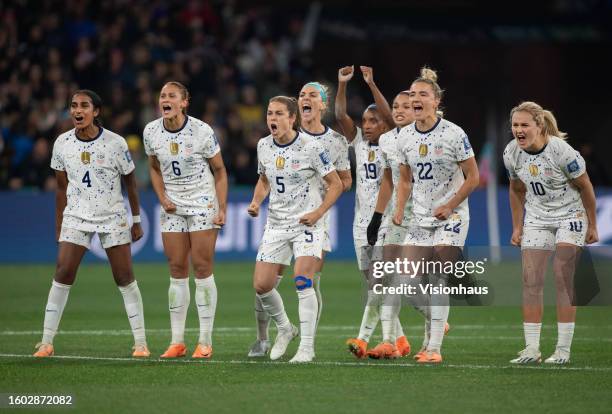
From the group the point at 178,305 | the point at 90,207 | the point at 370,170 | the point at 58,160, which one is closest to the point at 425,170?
the point at 370,170

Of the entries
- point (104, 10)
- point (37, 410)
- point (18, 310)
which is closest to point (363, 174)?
point (37, 410)

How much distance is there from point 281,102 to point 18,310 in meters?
6.26

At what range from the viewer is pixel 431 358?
10.9 meters

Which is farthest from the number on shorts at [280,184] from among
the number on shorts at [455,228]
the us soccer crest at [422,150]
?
the number on shorts at [455,228]

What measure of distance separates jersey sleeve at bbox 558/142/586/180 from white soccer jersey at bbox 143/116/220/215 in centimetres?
312

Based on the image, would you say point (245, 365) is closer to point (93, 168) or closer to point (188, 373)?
point (188, 373)

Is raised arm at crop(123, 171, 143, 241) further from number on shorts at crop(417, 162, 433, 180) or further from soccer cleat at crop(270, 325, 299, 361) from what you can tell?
number on shorts at crop(417, 162, 433, 180)

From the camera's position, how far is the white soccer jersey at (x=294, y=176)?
36.4 ft

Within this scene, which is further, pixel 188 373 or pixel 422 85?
pixel 422 85

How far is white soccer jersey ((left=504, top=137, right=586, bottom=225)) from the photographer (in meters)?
10.8

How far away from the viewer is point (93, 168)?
37.2 ft

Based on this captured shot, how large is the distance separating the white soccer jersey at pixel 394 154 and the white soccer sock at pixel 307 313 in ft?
4.34

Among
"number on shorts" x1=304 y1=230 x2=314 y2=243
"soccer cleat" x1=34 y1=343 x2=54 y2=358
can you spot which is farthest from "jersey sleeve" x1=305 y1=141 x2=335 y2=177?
"soccer cleat" x1=34 y1=343 x2=54 y2=358

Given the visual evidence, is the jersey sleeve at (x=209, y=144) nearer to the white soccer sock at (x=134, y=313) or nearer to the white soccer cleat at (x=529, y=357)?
the white soccer sock at (x=134, y=313)
